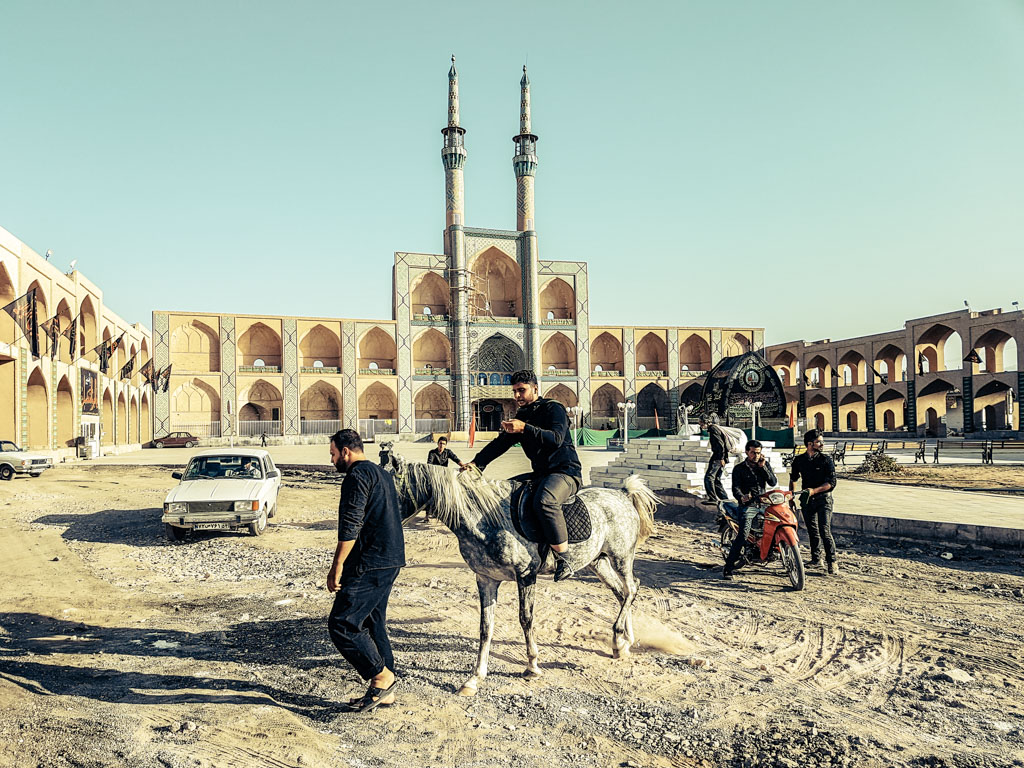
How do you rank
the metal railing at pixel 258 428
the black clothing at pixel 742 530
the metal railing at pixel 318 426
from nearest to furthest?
the black clothing at pixel 742 530, the metal railing at pixel 258 428, the metal railing at pixel 318 426

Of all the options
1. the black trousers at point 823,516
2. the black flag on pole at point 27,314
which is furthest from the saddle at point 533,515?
the black flag on pole at point 27,314

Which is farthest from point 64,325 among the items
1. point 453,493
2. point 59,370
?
point 453,493

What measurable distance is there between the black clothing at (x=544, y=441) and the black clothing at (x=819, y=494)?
421 centimetres

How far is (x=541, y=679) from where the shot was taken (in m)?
4.50

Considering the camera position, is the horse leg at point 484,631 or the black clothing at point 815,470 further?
the black clothing at point 815,470

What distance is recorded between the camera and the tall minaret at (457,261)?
4734cm

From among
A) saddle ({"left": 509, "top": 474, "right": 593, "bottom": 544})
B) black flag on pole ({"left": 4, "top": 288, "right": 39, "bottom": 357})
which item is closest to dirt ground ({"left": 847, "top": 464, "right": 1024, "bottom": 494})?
saddle ({"left": 509, "top": 474, "right": 593, "bottom": 544})

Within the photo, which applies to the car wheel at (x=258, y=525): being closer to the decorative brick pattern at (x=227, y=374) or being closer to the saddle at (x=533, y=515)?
the saddle at (x=533, y=515)

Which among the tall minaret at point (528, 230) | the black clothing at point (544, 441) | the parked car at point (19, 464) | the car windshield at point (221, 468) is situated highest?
the tall minaret at point (528, 230)

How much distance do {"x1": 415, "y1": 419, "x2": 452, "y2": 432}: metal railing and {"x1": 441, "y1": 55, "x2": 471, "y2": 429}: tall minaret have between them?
123 centimetres

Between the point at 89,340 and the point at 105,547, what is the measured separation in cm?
3169

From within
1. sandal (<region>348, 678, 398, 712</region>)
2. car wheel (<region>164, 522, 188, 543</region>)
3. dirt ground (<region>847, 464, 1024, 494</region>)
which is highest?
sandal (<region>348, 678, 398, 712</region>)

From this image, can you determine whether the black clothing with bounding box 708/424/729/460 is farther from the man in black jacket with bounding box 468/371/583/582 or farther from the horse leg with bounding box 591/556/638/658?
the man in black jacket with bounding box 468/371/583/582

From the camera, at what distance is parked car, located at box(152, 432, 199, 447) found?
41.5m
